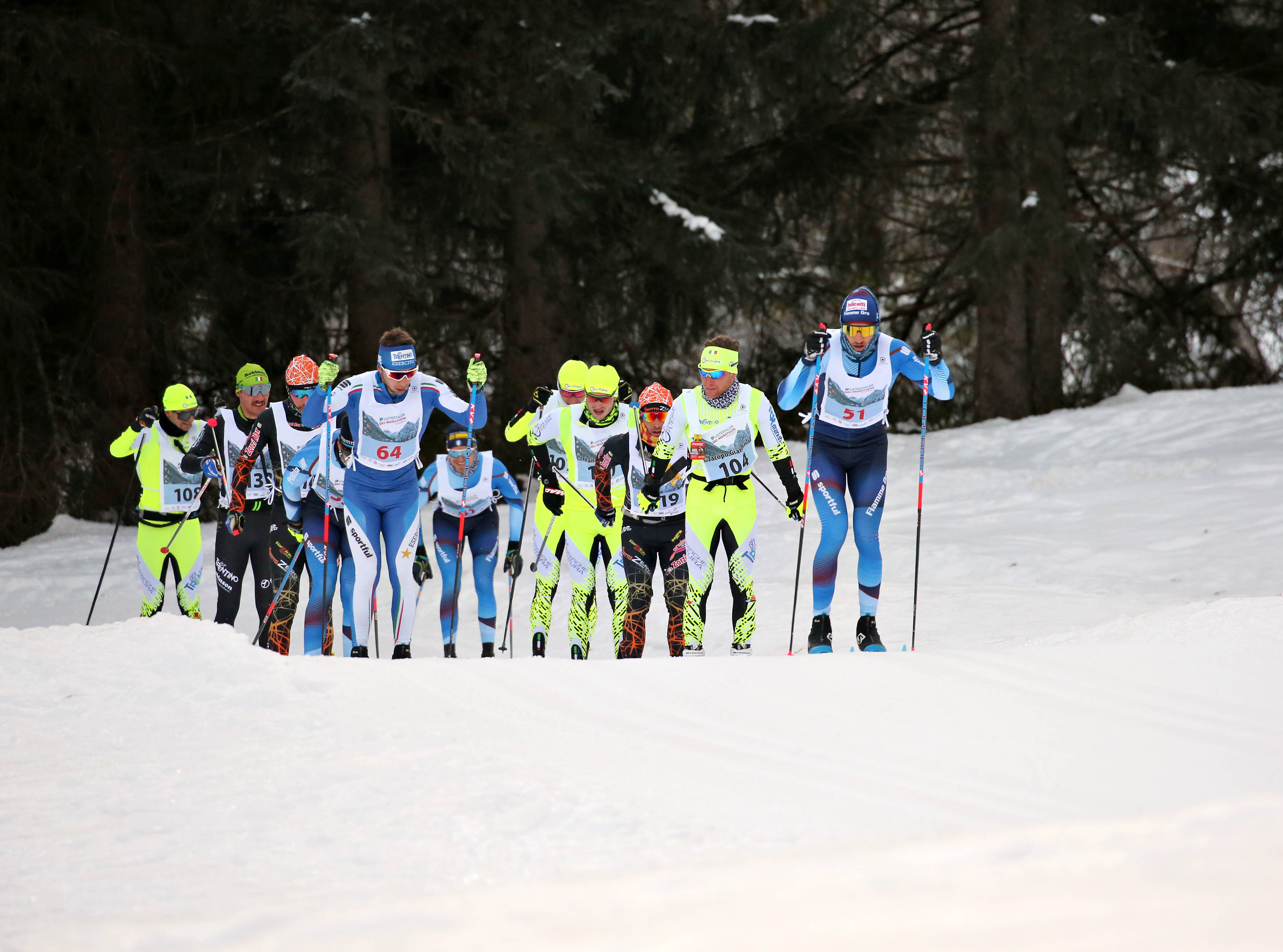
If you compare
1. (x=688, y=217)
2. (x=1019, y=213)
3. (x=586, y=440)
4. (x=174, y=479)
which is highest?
(x=1019, y=213)

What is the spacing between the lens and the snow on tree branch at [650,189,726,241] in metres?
16.3

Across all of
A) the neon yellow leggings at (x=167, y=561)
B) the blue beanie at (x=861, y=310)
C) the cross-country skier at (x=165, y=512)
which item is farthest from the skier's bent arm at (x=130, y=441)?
the blue beanie at (x=861, y=310)

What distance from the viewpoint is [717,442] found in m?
8.14

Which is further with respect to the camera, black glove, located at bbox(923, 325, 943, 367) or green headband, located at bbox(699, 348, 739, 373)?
green headband, located at bbox(699, 348, 739, 373)

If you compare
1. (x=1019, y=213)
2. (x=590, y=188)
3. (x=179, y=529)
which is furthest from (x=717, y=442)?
(x=1019, y=213)

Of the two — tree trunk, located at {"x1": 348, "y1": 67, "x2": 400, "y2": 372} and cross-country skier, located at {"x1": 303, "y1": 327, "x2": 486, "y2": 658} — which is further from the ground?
tree trunk, located at {"x1": 348, "y1": 67, "x2": 400, "y2": 372}

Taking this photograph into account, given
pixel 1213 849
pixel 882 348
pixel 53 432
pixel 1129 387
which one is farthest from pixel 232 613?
pixel 1129 387

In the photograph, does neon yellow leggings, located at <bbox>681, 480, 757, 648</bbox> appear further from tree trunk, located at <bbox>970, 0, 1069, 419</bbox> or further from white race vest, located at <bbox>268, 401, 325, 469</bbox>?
tree trunk, located at <bbox>970, 0, 1069, 419</bbox>

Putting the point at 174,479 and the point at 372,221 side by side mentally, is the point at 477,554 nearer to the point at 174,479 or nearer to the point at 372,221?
the point at 174,479

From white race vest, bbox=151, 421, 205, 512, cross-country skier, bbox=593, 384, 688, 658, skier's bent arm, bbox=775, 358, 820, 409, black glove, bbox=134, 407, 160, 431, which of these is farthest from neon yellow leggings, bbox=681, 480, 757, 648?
black glove, bbox=134, 407, 160, 431

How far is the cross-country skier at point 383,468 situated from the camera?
8156 millimetres

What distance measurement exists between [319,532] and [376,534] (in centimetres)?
128

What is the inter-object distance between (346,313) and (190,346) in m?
2.26

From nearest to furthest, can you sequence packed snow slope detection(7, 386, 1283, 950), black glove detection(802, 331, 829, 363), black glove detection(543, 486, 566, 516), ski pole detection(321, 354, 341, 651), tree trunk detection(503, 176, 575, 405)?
packed snow slope detection(7, 386, 1283, 950)
black glove detection(802, 331, 829, 363)
ski pole detection(321, 354, 341, 651)
black glove detection(543, 486, 566, 516)
tree trunk detection(503, 176, 575, 405)
